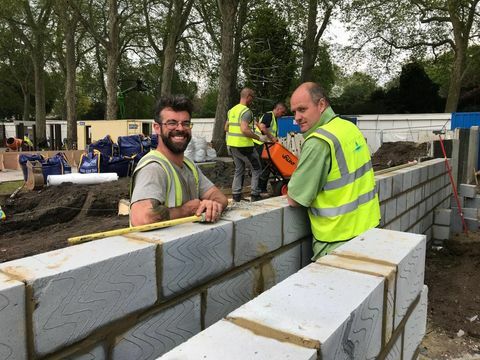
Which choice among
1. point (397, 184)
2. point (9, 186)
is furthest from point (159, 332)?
point (9, 186)

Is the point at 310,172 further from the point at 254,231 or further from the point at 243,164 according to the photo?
the point at 243,164

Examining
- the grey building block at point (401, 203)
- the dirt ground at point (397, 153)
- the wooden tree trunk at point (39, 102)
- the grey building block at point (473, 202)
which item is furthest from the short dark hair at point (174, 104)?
the wooden tree trunk at point (39, 102)

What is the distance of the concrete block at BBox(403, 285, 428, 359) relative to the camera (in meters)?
2.31

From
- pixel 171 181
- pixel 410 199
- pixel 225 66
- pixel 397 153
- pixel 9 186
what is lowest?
pixel 9 186

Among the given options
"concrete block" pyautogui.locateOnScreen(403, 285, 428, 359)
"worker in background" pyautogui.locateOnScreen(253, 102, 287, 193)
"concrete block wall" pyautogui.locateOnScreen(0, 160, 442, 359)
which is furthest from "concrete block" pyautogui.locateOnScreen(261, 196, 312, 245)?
"worker in background" pyautogui.locateOnScreen(253, 102, 287, 193)

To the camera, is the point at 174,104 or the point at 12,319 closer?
the point at 12,319

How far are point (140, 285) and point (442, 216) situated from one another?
23.1 feet

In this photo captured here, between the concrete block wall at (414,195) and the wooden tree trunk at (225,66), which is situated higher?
the wooden tree trunk at (225,66)

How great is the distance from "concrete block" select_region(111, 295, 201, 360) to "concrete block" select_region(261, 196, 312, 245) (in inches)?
36.3

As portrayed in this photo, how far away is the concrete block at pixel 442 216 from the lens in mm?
7582

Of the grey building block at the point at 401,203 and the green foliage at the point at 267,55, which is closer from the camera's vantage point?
the grey building block at the point at 401,203

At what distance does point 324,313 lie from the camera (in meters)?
1.41

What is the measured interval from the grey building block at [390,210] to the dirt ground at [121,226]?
3.44 feet

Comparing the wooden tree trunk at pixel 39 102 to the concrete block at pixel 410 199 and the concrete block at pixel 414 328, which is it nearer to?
the concrete block at pixel 410 199
